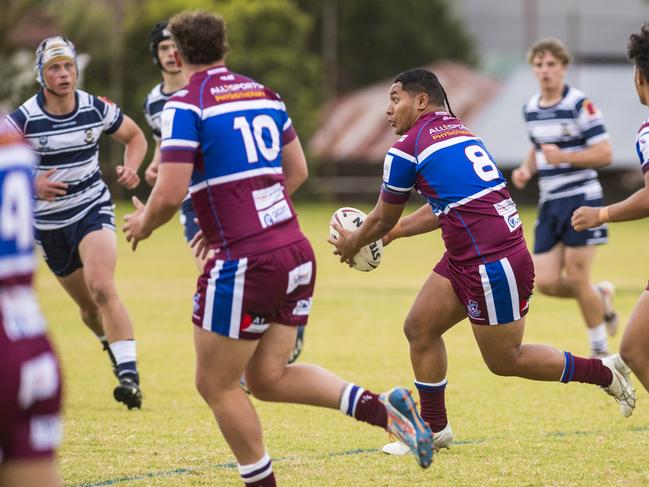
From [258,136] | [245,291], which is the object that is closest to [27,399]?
[245,291]

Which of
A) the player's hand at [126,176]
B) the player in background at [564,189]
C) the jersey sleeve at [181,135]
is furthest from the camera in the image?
the player in background at [564,189]

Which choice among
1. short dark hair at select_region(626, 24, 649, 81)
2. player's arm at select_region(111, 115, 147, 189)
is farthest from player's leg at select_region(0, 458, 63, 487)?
player's arm at select_region(111, 115, 147, 189)

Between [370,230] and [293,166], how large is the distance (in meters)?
0.81

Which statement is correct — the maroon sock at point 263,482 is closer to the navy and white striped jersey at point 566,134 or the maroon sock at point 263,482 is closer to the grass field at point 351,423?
the grass field at point 351,423

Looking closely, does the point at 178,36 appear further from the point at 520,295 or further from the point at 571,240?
the point at 571,240

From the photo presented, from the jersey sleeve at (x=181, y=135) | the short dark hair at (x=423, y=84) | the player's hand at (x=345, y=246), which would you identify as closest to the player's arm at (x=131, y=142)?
the player's hand at (x=345, y=246)

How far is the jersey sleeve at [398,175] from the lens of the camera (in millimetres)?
6004

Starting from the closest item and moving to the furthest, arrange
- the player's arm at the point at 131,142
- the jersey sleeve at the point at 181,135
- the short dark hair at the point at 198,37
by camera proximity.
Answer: the jersey sleeve at the point at 181,135
the short dark hair at the point at 198,37
the player's arm at the point at 131,142

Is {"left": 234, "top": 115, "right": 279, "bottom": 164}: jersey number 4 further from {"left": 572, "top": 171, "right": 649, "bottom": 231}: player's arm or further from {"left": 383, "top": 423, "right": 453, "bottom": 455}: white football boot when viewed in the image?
{"left": 383, "top": 423, "right": 453, "bottom": 455}: white football boot

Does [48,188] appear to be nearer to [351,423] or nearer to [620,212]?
[351,423]

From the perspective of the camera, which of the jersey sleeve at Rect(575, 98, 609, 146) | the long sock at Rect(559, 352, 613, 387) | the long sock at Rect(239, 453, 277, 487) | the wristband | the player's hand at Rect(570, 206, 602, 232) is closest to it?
the long sock at Rect(239, 453, 277, 487)

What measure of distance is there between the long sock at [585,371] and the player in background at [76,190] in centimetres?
302

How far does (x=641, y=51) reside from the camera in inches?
224

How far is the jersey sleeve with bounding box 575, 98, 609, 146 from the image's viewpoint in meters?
9.70
